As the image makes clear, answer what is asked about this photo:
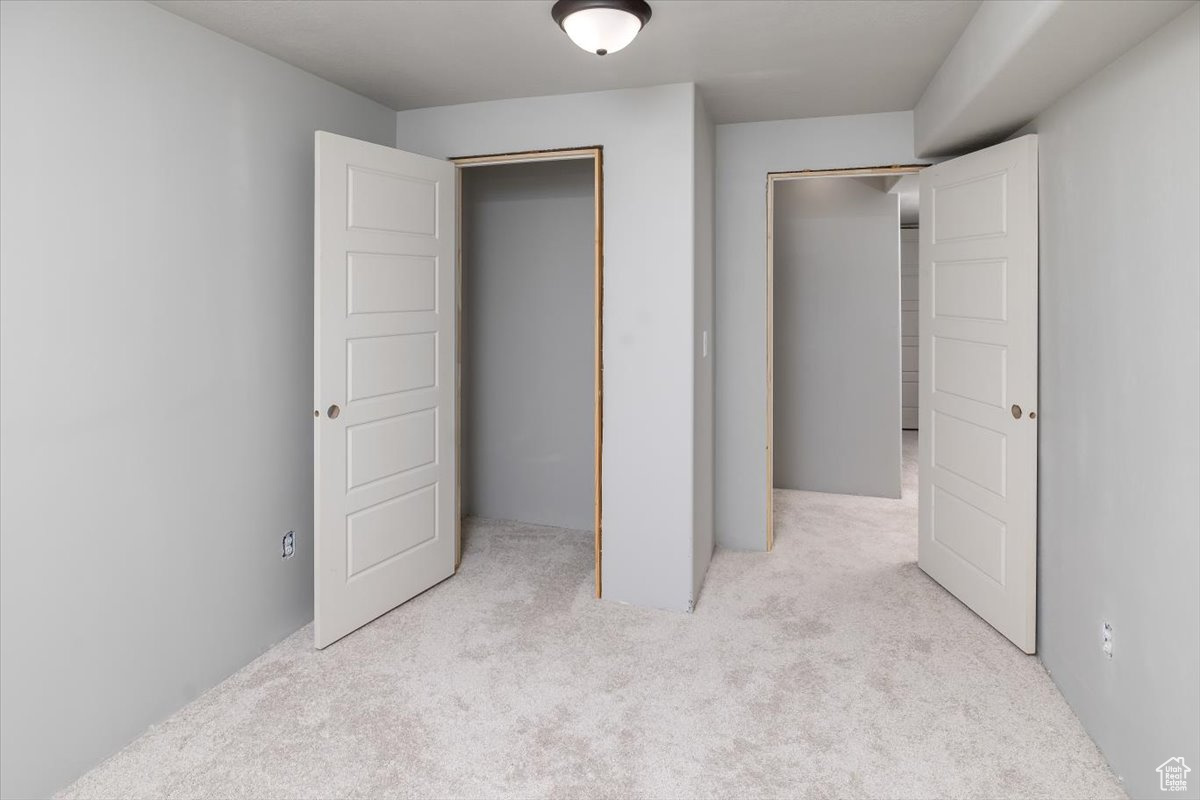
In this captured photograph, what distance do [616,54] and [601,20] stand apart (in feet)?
2.14

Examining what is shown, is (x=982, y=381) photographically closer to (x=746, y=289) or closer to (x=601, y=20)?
(x=746, y=289)

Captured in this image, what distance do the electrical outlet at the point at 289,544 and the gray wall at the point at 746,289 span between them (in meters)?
2.19

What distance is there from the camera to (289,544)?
2.88 metres

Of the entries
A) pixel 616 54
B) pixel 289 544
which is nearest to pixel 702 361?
pixel 616 54

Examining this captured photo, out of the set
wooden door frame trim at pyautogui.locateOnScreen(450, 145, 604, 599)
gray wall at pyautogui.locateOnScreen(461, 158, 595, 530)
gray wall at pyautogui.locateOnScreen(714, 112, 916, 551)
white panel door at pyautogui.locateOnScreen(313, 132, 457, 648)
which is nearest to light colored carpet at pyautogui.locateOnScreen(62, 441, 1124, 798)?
white panel door at pyautogui.locateOnScreen(313, 132, 457, 648)

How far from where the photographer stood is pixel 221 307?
98.4 inches

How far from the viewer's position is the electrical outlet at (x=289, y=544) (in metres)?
2.85

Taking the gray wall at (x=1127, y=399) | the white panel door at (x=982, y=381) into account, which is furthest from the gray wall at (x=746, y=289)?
the gray wall at (x=1127, y=399)

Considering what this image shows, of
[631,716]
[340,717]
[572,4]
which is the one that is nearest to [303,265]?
[572,4]

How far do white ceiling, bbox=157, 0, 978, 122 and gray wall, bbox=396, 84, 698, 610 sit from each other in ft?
0.41

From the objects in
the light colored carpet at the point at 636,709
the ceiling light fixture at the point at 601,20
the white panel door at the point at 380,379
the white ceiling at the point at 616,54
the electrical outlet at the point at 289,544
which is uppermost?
the white ceiling at the point at 616,54

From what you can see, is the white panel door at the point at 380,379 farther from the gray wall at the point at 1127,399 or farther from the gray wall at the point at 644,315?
the gray wall at the point at 1127,399

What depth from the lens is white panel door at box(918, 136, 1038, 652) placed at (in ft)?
8.84

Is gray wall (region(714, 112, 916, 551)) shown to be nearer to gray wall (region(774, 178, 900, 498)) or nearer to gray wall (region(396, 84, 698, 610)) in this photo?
gray wall (region(396, 84, 698, 610))
